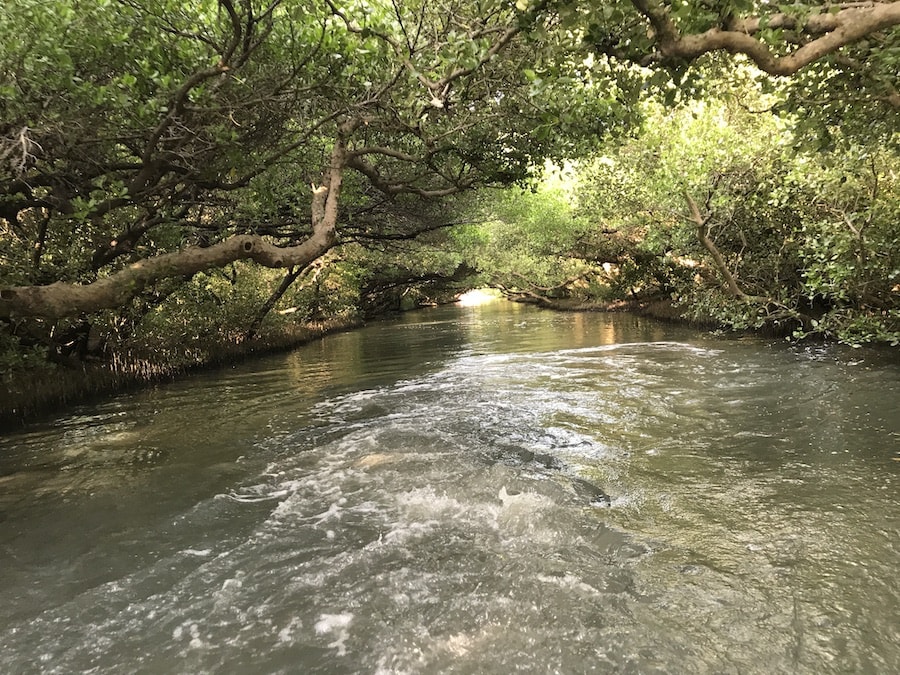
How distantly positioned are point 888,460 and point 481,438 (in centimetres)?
434

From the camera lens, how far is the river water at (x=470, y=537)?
3.18m

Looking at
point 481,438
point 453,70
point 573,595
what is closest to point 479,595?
point 573,595

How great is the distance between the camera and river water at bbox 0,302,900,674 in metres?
3.18

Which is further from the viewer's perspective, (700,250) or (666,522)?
(700,250)

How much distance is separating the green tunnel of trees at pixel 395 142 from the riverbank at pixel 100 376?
0.21 m

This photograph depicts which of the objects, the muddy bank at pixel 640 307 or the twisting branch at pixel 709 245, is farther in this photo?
the muddy bank at pixel 640 307

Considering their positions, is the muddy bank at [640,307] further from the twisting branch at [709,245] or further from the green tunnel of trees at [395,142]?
the twisting branch at [709,245]

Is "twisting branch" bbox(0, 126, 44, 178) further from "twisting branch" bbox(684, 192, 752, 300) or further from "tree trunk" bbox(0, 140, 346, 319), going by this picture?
"twisting branch" bbox(684, 192, 752, 300)

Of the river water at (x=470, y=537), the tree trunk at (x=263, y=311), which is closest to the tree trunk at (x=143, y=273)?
the river water at (x=470, y=537)

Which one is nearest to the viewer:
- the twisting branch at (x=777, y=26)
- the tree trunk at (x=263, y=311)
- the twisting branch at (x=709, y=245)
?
the twisting branch at (x=777, y=26)

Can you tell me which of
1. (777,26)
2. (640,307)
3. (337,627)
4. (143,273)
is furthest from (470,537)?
(640,307)

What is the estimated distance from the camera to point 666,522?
15.0ft

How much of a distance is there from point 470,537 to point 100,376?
11104 mm

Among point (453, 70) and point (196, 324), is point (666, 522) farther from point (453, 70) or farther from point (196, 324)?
point (196, 324)
